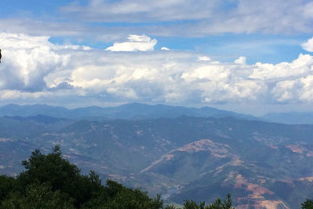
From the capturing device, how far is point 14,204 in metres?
68.3

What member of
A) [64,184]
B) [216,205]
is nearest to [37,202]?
[216,205]

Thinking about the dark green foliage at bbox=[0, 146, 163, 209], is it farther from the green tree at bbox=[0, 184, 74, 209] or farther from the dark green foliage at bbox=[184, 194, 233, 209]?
the dark green foliage at bbox=[184, 194, 233, 209]

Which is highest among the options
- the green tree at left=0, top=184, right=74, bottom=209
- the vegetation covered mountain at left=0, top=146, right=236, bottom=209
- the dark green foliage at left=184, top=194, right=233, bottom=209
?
the vegetation covered mountain at left=0, top=146, right=236, bottom=209

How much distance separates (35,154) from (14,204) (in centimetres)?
4172

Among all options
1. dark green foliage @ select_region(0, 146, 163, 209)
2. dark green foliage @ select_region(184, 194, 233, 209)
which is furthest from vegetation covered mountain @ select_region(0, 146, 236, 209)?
dark green foliage @ select_region(184, 194, 233, 209)

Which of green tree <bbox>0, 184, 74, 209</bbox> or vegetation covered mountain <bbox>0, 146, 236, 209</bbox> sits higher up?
vegetation covered mountain <bbox>0, 146, 236, 209</bbox>

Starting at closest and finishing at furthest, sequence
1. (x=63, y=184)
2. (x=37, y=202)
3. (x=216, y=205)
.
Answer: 1. (x=37, y=202)
2. (x=216, y=205)
3. (x=63, y=184)

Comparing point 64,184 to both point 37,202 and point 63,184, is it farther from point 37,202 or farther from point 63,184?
point 37,202

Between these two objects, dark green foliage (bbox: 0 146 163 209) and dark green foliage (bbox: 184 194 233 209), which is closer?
dark green foliage (bbox: 184 194 233 209)

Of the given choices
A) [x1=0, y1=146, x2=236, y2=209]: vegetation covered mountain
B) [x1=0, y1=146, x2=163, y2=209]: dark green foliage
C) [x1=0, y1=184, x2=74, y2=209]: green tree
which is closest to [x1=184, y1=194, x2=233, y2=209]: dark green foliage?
[x1=0, y1=146, x2=236, y2=209]: vegetation covered mountain

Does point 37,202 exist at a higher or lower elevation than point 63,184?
lower

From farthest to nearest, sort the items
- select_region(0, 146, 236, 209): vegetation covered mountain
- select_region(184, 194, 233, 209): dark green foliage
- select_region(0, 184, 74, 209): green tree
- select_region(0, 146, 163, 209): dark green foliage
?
select_region(0, 146, 163, 209): dark green foliage → select_region(0, 146, 236, 209): vegetation covered mountain → select_region(184, 194, 233, 209): dark green foliage → select_region(0, 184, 74, 209): green tree

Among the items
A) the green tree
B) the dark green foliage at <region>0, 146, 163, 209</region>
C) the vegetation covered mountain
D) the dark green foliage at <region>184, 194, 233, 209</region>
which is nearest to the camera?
the green tree

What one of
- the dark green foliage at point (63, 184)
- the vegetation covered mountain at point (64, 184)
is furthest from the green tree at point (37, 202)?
the dark green foliage at point (63, 184)
